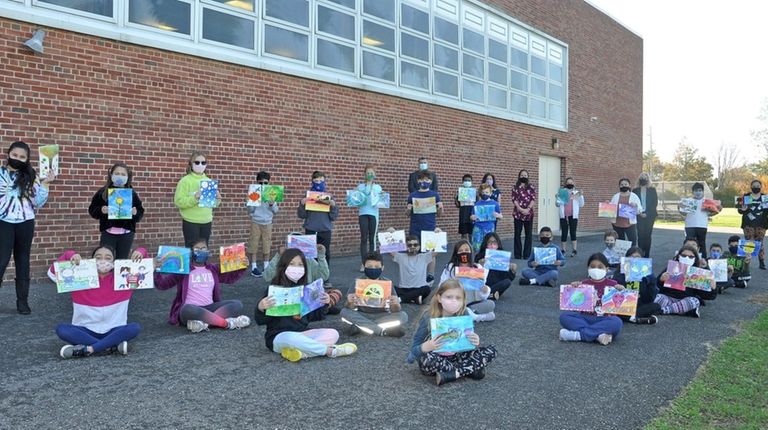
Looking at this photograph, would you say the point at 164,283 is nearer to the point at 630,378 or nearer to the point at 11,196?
the point at 11,196

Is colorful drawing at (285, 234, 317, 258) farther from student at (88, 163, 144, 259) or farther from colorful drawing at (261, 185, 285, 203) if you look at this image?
colorful drawing at (261, 185, 285, 203)

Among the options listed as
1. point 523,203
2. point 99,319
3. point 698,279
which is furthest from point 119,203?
point 523,203

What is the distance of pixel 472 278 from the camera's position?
22.4ft

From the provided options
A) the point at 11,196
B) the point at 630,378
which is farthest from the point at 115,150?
the point at 630,378

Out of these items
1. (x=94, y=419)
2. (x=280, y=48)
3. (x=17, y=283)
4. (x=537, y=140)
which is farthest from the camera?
(x=537, y=140)

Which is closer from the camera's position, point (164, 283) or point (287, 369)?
point (287, 369)

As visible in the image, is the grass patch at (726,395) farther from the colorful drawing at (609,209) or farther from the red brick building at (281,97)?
A: the red brick building at (281,97)

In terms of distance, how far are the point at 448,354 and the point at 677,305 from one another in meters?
4.23

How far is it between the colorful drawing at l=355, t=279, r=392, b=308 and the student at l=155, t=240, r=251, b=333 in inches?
53.3

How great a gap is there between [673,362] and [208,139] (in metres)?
8.12

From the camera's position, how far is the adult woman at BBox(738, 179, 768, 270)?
38.2 feet

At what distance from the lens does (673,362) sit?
203 inches

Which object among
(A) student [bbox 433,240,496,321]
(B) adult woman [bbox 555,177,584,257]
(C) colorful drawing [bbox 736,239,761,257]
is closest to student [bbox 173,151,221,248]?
(A) student [bbox 433,240,496,321]

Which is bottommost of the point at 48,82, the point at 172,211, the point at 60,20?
the point at 172,211
